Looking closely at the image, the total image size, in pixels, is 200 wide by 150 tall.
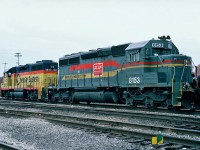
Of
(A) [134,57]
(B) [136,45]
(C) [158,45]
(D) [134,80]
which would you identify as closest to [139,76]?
(D) [134,80]

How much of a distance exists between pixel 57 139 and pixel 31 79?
72.2ft

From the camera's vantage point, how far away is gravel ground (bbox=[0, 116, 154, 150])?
7.28 m

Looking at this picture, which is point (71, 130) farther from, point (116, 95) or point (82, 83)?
point (82, 83)

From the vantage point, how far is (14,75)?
33125mm

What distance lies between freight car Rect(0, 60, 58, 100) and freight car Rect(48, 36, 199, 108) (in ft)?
20.6

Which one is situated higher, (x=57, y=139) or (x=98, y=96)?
(x=98, y=96)

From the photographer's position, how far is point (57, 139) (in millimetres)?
8352

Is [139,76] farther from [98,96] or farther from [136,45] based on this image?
[98,96]

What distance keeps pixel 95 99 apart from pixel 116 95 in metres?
2.16

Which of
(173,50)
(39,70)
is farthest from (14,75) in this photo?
(173,50)

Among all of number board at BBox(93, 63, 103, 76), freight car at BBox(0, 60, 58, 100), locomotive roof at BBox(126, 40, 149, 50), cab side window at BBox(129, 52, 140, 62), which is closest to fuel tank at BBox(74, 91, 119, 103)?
number board at BBox(93, 63, 103, 76)

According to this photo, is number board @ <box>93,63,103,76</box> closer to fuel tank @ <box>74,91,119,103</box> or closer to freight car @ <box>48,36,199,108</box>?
freight car @ <box>48,36,199,108</box>

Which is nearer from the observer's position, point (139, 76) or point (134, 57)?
point (139, 76)

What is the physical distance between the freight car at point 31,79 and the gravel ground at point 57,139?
17.4 m
